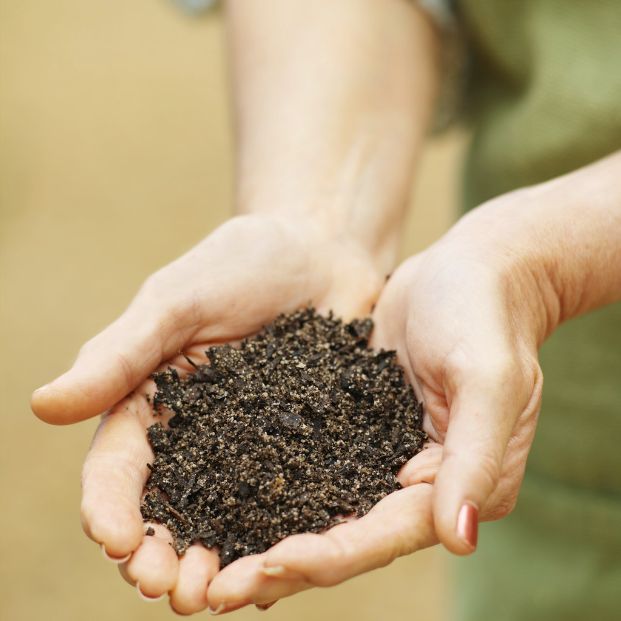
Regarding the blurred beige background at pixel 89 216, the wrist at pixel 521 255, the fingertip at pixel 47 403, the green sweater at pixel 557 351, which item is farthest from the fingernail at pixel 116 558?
the blurred beige background at pixel 89 216

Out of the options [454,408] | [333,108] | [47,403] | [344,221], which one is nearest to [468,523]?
[454,408]

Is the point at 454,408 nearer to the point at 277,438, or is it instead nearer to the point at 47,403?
the point at 277,438

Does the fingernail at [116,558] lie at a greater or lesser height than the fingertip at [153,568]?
greater

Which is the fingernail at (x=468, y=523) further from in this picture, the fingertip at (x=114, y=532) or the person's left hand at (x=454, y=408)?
the fingertip at (x=114, y=532)

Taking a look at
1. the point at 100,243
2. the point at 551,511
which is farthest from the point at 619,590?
the point at 100,243

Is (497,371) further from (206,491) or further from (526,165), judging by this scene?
(526,165)

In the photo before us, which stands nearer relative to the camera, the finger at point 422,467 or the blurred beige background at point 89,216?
the finger at point 422,467

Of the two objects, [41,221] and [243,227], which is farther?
[41,221]

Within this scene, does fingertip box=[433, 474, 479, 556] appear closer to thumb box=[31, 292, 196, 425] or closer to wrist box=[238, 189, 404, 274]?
thumb box=[31, 292, 196, 425]
